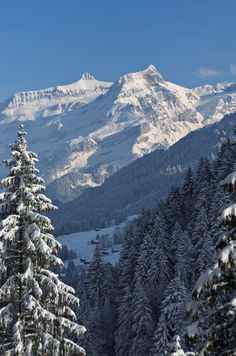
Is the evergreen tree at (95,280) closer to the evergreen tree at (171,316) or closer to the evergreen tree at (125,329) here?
the evergreen tree at (125,329)

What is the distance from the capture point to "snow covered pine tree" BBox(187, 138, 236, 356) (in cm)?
1208

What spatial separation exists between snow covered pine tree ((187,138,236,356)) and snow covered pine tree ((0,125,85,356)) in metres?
7.71

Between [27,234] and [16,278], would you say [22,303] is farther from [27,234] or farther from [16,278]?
[27,234]

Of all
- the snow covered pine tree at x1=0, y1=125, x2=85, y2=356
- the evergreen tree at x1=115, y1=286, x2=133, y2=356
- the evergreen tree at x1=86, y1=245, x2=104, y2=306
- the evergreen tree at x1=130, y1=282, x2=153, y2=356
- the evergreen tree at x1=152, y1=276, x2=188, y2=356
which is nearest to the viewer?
the snow covered pine tree at x1=0, y1=125, x2=85, y2=356

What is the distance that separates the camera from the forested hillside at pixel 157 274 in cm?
6866

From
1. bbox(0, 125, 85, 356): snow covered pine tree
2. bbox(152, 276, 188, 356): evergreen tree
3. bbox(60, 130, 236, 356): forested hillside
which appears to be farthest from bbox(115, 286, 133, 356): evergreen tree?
bbox(0, 125, 85, 356): snow covered pine tree

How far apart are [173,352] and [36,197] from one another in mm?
7383

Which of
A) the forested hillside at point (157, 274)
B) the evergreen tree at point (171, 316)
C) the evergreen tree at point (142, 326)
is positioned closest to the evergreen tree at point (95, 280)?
the forested hillside at point (157, 274)

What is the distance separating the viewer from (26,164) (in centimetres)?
2039

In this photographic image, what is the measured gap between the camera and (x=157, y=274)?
283ft

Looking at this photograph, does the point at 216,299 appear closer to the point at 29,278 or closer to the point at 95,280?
the point at 29,278

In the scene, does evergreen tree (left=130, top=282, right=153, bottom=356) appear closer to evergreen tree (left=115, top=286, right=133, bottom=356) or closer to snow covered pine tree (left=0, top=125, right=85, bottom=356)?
evergreen tree (left=115, top=286, right=133, bottom=356)

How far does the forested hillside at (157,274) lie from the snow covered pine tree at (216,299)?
1898 inches

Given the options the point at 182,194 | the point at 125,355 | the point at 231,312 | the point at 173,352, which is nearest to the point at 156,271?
the point at 125,355
